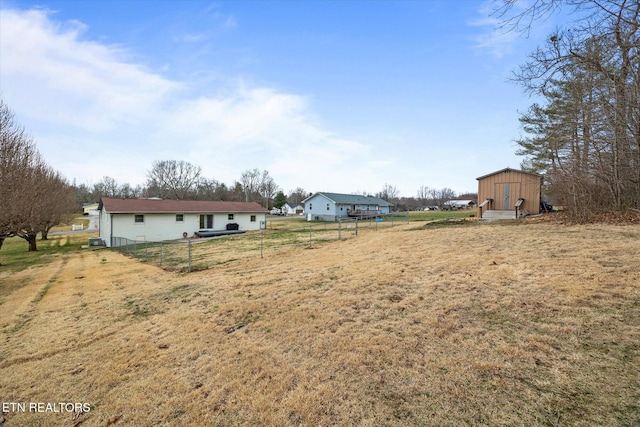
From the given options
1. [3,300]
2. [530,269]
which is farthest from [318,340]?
[3,300]

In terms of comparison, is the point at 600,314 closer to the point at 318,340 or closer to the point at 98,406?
the point at 318,340

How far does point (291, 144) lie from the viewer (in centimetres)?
2783

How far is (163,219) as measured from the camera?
24.8m

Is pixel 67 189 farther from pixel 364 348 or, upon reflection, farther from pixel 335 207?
pixel 364 348

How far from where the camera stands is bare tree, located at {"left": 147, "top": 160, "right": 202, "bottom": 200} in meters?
59.4

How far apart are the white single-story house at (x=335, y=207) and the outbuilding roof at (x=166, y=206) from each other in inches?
612

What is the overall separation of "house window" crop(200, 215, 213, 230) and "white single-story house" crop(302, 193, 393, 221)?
1991 centimetres

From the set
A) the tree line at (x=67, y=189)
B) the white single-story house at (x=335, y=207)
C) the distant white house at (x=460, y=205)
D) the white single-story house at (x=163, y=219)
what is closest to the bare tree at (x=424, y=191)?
the tree line at (x=67, y=189)

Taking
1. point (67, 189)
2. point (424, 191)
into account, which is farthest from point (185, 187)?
point (424, 191)

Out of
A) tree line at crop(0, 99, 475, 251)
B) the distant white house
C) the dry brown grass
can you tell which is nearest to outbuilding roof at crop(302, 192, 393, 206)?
tree line at crop(0, 99, 475, 251)

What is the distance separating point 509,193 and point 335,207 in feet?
89.8

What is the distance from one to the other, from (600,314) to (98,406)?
6194 mm

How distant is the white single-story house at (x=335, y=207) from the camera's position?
146ft

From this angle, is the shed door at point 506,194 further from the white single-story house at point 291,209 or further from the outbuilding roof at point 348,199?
the white single-story house at point 291,209
